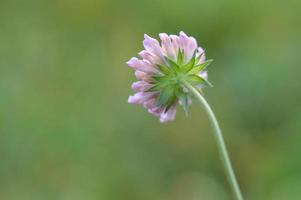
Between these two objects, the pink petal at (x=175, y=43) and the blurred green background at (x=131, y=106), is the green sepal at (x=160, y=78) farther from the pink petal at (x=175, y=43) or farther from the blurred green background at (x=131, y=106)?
the blurred green background at (x=131, y=106)

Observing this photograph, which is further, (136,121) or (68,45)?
(68,45)

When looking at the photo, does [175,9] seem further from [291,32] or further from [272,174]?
[272,174]

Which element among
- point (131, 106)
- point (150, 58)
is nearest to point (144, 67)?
point (150, 58)

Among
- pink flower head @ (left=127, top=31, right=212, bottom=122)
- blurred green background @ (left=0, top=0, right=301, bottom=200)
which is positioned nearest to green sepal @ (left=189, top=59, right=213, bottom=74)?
pink flower head @ (left=127, top=31, right=212, bottom=122)

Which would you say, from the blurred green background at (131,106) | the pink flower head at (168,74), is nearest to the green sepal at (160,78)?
the pink flower head at (168,74)

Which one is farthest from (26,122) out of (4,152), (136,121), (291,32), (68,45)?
(291,32)

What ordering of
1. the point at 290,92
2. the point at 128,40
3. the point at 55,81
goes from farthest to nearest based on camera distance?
the point at 128,40 → the point at 55,81 → the point at 290,92
